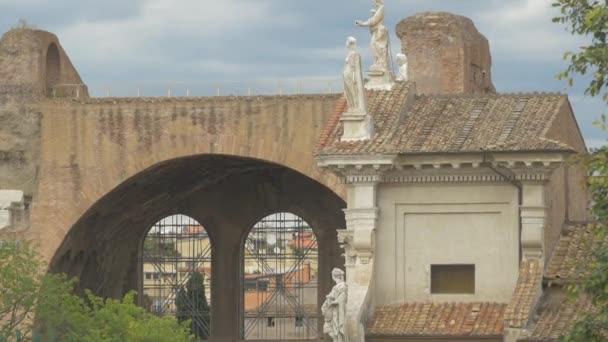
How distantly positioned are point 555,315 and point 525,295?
1.81 feet

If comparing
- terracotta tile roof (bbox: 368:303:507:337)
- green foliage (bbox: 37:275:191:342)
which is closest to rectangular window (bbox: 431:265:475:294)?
terracotta tile roof (bbox: 368:303:507:337)

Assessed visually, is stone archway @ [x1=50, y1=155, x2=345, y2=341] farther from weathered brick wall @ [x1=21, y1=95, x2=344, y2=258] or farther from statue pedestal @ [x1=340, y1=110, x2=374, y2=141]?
statue pedestal @ [x1=340, y1=110, x2=374, y2=141]

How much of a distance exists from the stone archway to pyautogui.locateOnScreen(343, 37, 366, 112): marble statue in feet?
44.8

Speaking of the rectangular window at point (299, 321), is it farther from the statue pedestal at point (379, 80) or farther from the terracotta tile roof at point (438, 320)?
the terracotta tile roof at point (438, 320)

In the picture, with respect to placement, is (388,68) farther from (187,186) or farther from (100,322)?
(187,186)

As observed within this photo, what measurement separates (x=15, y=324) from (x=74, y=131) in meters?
4.66

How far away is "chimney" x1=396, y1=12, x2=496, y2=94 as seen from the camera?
43594 millimetres

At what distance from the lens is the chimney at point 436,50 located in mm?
43594

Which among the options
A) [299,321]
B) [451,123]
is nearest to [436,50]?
[451,123]

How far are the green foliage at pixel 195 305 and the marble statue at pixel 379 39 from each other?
1625cm

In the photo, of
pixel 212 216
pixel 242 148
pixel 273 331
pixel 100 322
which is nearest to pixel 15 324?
pixel 100 322

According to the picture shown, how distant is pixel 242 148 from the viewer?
1688 inches

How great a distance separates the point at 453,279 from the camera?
3259cm

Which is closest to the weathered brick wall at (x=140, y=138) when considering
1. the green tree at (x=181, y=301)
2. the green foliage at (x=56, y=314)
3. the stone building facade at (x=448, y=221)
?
the green foliage at (x=56, y=314)
